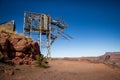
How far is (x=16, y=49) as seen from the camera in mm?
15922

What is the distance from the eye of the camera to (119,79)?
12.6 metres

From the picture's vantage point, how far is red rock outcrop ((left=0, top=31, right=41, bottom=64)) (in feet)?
48.7

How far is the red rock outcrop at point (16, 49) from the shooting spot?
1485cm

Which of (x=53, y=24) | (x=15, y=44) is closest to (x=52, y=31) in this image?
(x=53, y=24)

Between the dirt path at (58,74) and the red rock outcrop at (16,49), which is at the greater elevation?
the red rock outcrop at (16,49)

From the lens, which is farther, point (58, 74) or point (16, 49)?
point (16, 49)

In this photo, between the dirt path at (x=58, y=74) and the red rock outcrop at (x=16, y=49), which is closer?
the dirt path at (x=58, y=74)

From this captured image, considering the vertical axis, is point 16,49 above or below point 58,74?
above

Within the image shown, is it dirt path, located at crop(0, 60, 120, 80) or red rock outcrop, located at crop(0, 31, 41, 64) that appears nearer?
dirt path, located at crop(0, 60, 120, 80)

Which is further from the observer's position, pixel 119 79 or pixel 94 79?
pixel 119 79

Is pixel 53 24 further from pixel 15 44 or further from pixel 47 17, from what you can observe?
pixel 15 44

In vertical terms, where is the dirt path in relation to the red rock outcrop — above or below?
below

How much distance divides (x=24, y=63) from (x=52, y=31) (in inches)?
641

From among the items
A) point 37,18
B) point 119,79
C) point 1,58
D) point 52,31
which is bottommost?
point 119,79
